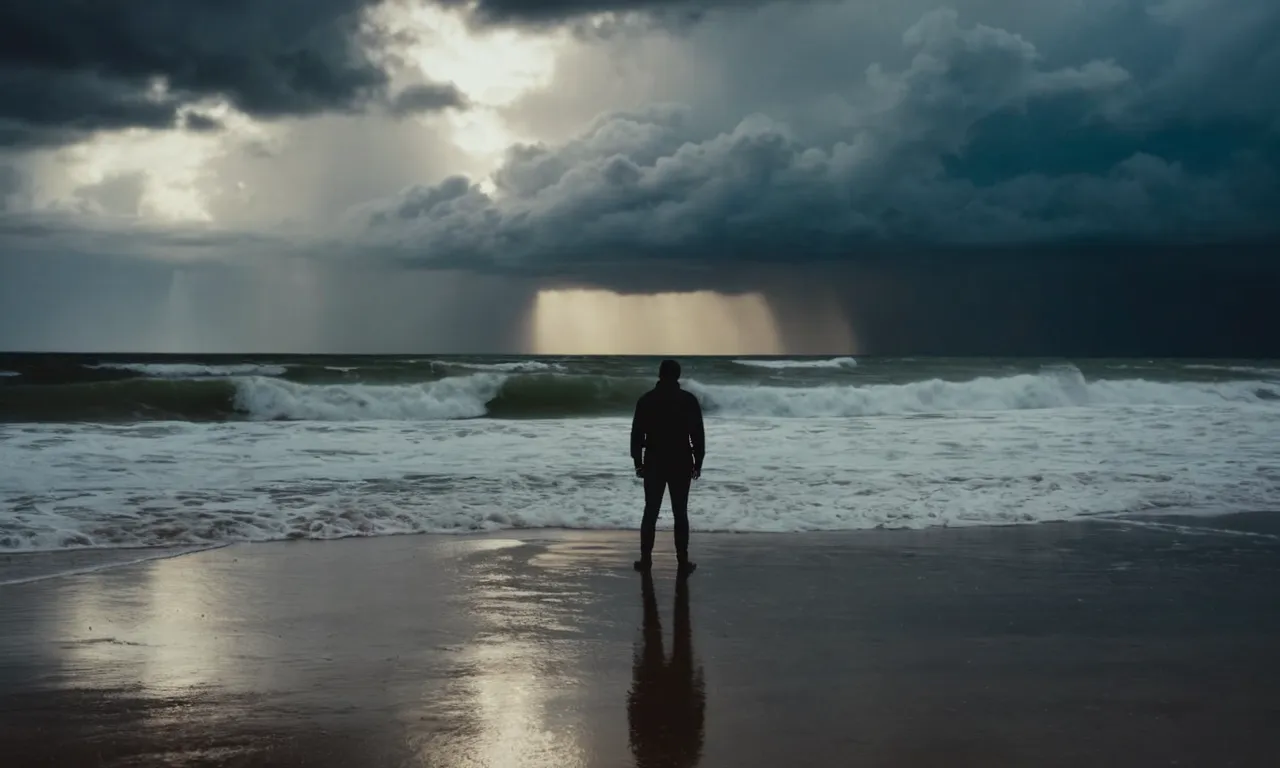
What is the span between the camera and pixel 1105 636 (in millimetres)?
6594

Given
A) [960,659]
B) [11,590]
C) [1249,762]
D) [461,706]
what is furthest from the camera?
[11,590]

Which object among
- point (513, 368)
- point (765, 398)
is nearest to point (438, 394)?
point (765, 398)

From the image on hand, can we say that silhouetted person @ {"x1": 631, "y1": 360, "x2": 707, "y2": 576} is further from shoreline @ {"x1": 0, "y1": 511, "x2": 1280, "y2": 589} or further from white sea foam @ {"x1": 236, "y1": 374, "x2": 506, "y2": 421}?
white sea foam @ {"x1": 236, "y1": 374, "x2": 506, "y2": 421}

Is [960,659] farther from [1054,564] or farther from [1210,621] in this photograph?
[1054,564]

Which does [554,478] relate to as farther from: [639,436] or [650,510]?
[639,436]

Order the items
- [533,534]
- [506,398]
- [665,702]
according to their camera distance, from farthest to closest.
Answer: [506,398]
[533,534]
[665,702]

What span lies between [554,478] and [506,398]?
23607 millimetres

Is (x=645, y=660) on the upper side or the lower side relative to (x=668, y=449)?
lower

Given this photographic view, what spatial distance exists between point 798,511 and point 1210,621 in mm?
5529

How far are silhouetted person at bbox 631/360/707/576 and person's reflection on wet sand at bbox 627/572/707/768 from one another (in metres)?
1.97

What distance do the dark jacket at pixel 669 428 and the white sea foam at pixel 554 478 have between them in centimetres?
253

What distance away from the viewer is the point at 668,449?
357 inches

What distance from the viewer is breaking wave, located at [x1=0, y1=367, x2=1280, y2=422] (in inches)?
1305

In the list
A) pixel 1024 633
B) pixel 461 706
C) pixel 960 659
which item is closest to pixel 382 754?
pixel 461 706
